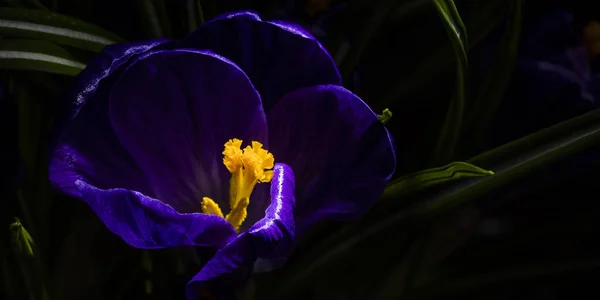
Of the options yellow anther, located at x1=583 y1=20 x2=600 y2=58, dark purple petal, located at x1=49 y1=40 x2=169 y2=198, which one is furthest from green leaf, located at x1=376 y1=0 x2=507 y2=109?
dark purple petal, located at x1=49 y1=40 x2=169 y2=198

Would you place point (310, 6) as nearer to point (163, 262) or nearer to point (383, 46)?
point (383, 46)

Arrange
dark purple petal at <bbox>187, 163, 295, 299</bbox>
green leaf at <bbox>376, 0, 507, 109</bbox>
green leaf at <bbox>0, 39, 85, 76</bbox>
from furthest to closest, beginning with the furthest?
green leaf at <bbox>376, 0, 507, 109</bbox>
green leaf at <bbox>0, 39, 85, 76</bbox>
dark purple petal at <bbox>187, 163, 295, 299</bbox>

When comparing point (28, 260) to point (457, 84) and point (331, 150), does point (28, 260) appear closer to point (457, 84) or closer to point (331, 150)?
point (331, 150)

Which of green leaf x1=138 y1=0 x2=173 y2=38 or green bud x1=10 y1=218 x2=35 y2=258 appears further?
green leaf x1=138 y1=0 x2=173 y2=38

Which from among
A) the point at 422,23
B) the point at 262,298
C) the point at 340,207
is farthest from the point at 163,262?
the point at 422,23

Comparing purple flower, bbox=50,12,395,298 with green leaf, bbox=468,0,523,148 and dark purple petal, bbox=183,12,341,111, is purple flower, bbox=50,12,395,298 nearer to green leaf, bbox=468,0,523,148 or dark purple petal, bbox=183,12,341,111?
dark purple petal, bbox=183,12,341,111

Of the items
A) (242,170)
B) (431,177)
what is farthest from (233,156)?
(431,177)

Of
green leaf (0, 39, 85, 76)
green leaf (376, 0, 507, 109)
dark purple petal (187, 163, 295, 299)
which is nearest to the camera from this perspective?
dark purple petal (187, 163, 295, 299)
